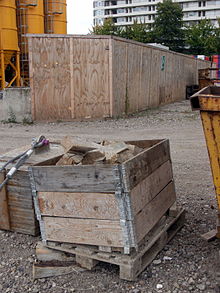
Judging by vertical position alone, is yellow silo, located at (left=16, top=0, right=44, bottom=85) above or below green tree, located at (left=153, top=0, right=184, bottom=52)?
below

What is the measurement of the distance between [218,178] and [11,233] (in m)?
2.28

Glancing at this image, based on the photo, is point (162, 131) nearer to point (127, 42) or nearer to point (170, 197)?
point (127, 42)

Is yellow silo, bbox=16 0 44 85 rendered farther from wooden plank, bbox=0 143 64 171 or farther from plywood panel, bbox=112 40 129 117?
wooden plank, bbox=0 143 64 171

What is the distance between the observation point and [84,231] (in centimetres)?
351

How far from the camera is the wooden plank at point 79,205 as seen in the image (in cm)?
340

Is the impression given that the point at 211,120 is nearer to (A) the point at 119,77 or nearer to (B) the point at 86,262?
(B) the point at 86,262

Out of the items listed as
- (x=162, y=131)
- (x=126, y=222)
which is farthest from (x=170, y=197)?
(x=162, y=131)

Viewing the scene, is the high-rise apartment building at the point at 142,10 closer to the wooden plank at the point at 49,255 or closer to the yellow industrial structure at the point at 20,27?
the yellow industrial structure at the point at 20,27

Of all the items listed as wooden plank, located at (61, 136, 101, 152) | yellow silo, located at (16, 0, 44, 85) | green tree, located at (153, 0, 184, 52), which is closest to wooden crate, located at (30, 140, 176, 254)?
wooden plank, located at (61, 136, 101, 152)

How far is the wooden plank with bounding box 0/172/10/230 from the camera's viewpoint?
13.9 feet

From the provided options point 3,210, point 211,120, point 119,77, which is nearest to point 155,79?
point 119,77

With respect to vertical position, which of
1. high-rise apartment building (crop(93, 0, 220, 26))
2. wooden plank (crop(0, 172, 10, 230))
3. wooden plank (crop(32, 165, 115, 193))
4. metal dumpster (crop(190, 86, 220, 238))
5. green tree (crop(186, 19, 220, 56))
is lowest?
wooden plank (crop(0, 172, 10, 230))

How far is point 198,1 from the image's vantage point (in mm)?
92188

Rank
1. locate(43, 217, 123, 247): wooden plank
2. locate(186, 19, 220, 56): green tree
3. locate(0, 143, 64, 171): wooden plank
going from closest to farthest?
locate(43, 217, 123, 247): wooden plank
locate(0, 143, 64, 171): wooden plank
locate(186, 19, 220, 56): green tree
